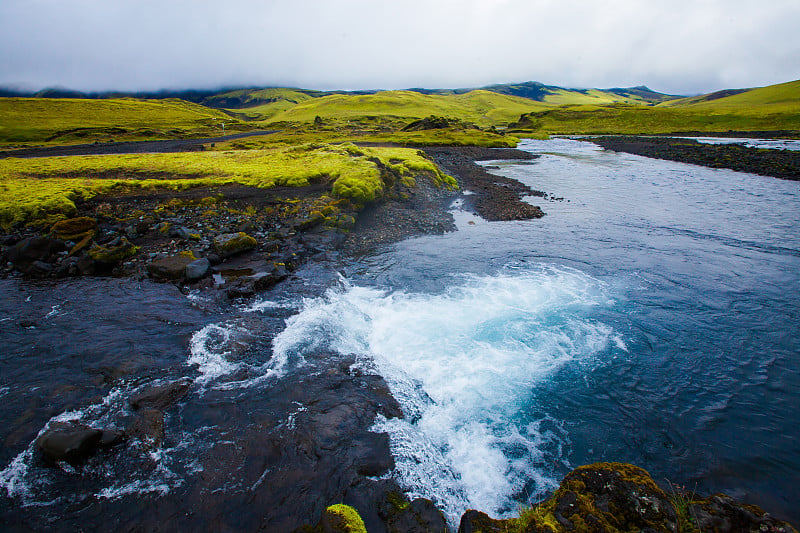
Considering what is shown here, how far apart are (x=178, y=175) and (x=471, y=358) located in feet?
108

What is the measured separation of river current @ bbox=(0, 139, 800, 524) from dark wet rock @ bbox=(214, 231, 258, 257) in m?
3.85

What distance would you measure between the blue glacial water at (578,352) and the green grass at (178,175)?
504 inches

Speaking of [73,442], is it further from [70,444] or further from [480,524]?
[480,524]

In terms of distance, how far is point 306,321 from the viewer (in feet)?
43.8

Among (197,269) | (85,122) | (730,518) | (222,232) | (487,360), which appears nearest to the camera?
(730,518)

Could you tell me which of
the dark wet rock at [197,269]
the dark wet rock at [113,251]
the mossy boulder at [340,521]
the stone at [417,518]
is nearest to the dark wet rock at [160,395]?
the mossy boulder at [340,521]

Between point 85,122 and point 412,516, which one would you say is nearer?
point 412,516

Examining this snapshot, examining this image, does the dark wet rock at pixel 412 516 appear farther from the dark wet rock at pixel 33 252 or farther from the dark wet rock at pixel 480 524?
the dark wet rock at pixel 33 252

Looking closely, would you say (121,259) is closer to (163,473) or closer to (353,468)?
(163,473)

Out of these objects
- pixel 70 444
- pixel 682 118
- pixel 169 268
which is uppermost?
pixel 682 118

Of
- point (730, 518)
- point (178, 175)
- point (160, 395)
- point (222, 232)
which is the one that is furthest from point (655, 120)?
point (160, 395)

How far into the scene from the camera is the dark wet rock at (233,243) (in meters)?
18.0

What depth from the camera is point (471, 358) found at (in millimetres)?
11781

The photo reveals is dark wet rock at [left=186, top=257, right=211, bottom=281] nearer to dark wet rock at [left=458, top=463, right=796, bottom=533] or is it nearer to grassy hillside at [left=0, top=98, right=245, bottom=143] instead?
dark wet rock at [left=458, top=463, right=796, bottom=533]
